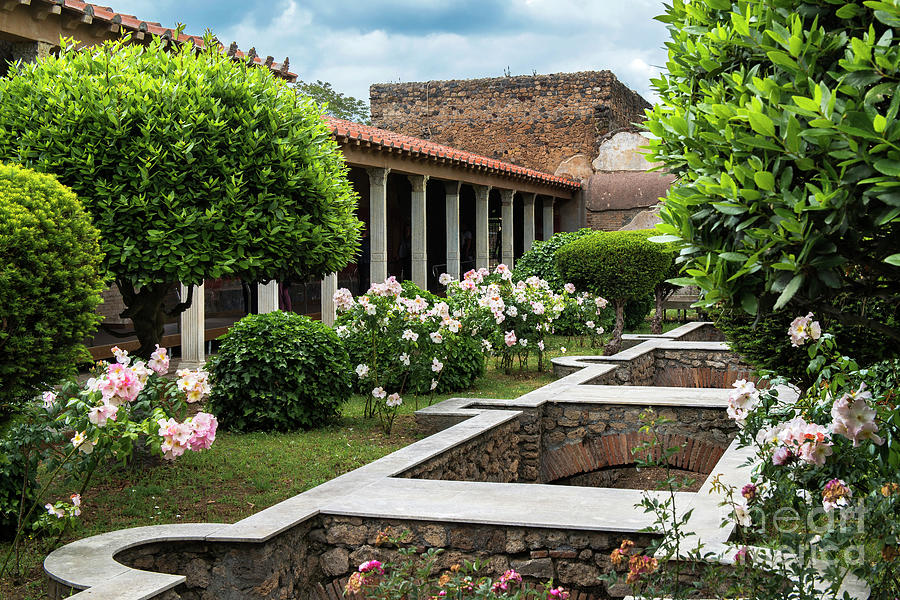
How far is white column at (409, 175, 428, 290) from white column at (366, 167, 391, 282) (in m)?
1.36

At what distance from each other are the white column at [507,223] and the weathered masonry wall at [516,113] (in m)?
4.72

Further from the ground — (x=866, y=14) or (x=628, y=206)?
(x=628, y=206)

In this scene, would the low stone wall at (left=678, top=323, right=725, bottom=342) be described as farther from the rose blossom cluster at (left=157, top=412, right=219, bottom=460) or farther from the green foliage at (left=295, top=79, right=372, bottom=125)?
the green foliage at (left=295, top=79, right=372, bottom=125)

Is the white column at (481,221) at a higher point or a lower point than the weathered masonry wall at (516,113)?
lower

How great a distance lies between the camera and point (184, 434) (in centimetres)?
383

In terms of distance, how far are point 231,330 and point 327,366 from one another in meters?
0.90

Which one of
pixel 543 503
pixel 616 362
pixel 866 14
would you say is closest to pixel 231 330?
pixel 543 503

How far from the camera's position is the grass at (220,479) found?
491 centimetres

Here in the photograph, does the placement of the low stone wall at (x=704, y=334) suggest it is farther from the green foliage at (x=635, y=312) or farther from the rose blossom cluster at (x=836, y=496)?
the rose blossom cluster at (x=836, y=496)

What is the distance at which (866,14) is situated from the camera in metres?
2.25

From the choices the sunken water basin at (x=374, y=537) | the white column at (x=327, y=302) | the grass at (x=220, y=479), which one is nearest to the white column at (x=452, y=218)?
the white column at (x=327, y=302)

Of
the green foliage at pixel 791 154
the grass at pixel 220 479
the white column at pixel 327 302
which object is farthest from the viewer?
the white column at pixel 327 302

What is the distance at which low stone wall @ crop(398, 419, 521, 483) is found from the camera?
5859mm

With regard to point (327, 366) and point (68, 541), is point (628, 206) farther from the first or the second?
point (68, 541)
